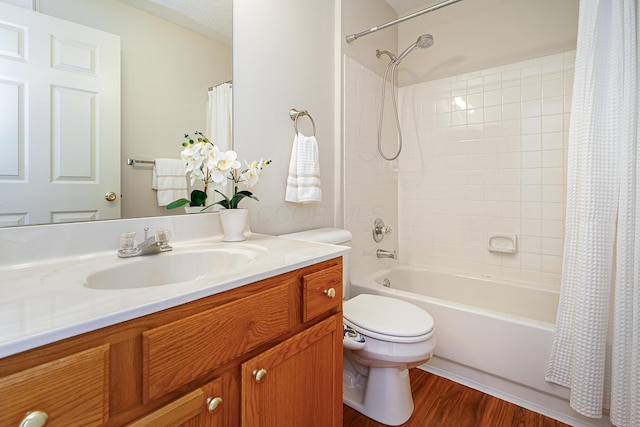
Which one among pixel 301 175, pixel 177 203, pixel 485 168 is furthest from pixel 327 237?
pixel 485 168

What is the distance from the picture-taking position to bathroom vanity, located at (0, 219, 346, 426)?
0.46 meters

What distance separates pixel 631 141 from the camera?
1212mm

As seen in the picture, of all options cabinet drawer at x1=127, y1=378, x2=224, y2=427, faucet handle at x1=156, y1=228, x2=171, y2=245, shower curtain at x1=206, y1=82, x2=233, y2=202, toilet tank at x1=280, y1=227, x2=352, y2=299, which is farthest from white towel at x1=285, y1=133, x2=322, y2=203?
cabinet drawer at x1=127, y1=378, x2=224, y2=427

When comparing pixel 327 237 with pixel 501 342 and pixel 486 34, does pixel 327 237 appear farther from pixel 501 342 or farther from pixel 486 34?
pixel 486 34

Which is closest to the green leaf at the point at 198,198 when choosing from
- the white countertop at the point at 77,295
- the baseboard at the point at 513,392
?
the white countertop at the point at 77,295

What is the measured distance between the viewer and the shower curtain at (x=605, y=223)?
1.19 meters

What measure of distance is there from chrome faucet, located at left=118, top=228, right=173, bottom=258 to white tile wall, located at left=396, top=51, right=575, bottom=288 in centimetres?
119

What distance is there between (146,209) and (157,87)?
0.45 meters

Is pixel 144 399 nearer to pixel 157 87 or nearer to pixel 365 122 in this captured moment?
pixel 157 87

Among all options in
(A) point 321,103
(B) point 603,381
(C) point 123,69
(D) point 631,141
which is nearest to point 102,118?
(C) point 123,69

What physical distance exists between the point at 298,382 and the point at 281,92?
4.26 ft

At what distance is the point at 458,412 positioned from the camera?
1.45 metres

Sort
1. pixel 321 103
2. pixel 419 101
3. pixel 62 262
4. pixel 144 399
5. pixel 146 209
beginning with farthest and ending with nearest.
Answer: pixel 419 101 → pixel 321 103 → pixel 146 209 → pixel 62 262 → pixel 144 399

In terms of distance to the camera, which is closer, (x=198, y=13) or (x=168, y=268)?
(x=168, y=268)
